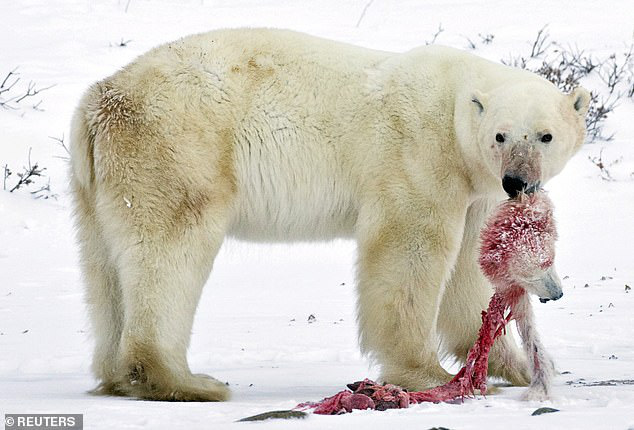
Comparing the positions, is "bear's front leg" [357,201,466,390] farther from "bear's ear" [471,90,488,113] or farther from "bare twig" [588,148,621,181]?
"bare twig" [588,148,621,181]

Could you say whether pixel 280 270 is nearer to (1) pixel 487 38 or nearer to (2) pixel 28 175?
(2) pixel 28 175

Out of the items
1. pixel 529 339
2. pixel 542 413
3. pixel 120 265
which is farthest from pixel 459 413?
pixel 120 265

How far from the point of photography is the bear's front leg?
191 inches

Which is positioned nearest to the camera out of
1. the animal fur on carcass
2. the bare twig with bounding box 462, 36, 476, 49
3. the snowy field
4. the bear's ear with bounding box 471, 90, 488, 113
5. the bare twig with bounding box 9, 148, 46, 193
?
the snowy field

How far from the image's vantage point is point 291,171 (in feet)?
16.7

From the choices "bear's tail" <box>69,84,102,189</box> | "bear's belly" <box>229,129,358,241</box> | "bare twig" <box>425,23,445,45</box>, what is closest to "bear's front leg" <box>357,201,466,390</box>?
"bear's belly" <box>229,129,358,241</box>

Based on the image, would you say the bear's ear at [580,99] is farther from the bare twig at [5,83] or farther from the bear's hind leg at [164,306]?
the bare twig at [5,83]

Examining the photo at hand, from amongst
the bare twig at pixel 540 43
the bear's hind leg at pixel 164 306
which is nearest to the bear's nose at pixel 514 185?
the bear's hind leg at pixel 164 306

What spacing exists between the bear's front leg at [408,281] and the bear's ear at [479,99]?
48cm

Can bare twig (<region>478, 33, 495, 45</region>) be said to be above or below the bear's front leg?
above

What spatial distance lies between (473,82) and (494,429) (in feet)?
7.46

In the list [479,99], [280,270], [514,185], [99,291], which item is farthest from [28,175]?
[514,185]

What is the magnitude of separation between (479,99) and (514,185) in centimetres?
60

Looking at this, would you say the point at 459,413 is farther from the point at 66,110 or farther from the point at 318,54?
the point at 66,110
